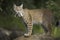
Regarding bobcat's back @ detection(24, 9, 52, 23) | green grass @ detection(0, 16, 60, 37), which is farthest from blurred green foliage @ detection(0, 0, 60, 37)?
bobcat's back @ detection(24, 9, 52, 23)

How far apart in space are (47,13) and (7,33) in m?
2.46

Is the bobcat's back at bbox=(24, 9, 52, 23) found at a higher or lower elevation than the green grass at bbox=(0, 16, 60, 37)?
higher

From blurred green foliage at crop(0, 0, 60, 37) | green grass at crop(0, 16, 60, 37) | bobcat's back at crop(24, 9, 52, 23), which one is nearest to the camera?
bobcat's back at crop(24, 9, 52, 23)

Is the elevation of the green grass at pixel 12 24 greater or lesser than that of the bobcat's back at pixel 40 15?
lesser

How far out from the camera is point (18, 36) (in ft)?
47.8

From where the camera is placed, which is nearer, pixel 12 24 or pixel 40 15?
pixel 40 15

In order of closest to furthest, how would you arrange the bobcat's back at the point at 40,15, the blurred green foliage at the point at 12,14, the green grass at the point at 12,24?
1. the bobcat's back at the point at 40,15
2. the blurred green foliage at the point at 12,14
3. the green grass at the point at 12,24

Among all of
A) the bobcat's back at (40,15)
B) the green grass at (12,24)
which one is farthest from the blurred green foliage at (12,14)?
the bobcat's back at (40,15)

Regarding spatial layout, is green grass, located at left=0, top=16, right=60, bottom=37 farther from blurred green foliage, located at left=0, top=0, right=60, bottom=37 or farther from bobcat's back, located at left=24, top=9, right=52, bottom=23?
bobcat's back, located at left=24, top=9, right=52, bottom=23

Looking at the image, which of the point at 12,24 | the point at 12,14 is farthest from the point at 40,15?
the point at 12,24

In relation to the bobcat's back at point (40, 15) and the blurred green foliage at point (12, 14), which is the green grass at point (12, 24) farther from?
the bobcat's back at point (40, 15)

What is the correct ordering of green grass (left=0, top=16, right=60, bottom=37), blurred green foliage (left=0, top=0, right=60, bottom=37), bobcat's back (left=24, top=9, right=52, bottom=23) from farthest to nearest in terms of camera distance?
green grass (left=0, top=16, right=60, bottom=37)
blurred green foliage (left=0, top=0, right=60, bottom=37)
bobcat's back (left=24, top=9, right=52, bottom=23)

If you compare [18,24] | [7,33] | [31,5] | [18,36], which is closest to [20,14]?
[18,36]

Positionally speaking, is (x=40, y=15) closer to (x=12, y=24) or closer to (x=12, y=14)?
(x=12, y=14)
